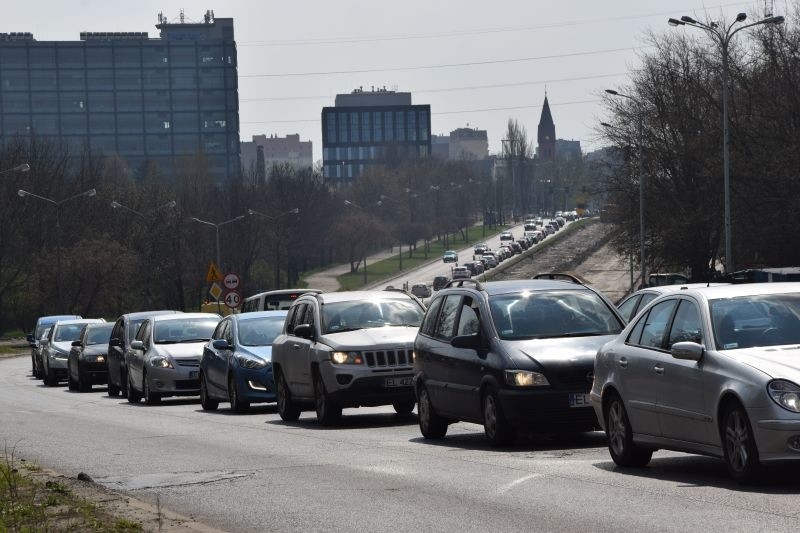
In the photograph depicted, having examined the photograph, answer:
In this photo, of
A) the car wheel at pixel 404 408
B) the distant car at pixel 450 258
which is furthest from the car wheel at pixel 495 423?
the distant car at pixel 450 258

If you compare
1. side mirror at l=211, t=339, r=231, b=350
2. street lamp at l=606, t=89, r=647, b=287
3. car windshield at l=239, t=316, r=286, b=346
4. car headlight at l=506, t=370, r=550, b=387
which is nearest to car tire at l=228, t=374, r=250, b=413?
side mirror at l=211, t=339, r=231, b=350

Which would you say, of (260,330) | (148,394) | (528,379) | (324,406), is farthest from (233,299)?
(528,379)

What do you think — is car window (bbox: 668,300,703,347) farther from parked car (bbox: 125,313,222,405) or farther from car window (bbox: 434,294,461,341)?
parked car (bbox: 125,313,222,405)

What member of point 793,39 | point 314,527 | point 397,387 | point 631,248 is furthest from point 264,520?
point 631,248

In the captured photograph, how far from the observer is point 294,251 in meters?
130

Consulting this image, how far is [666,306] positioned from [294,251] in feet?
386

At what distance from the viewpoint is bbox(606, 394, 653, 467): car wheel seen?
41.8 ft

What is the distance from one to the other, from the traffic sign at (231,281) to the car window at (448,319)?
112 feet

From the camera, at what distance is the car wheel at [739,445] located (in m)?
10.6

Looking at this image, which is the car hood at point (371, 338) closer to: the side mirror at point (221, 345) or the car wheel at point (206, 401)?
the side mirror at point (221, 345)

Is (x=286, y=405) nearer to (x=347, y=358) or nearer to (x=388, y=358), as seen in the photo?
(x=347, y=358)

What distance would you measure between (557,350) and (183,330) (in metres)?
14.9

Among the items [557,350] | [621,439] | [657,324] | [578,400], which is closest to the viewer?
[657,324]

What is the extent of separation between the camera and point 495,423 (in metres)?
15.1
